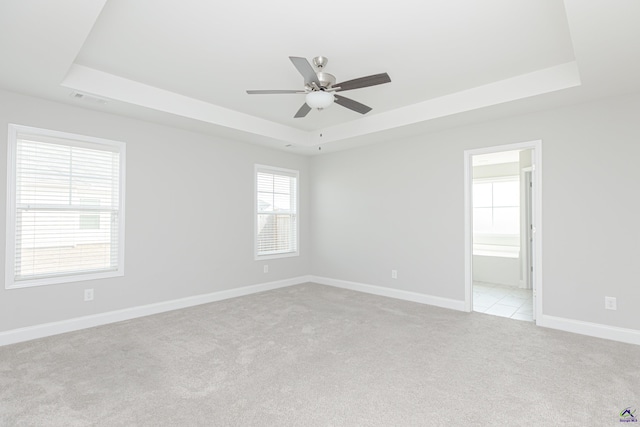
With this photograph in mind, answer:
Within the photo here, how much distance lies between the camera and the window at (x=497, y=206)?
22.5ft

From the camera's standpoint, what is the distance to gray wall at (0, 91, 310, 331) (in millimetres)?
3383

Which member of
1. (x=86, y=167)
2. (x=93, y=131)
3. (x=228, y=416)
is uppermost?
(x=93, y=131)

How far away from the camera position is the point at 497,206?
7.13 metres

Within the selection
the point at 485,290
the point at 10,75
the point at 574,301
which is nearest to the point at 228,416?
the point at 10,75

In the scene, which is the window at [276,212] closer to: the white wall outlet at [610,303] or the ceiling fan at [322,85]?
the ceiling fan at [322,85]

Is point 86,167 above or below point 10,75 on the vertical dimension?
below

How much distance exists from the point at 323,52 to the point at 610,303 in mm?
3765

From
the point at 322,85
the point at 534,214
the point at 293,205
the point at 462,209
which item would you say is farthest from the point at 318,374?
the point at 293,205

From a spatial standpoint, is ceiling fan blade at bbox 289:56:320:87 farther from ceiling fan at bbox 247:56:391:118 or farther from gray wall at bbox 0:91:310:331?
gray wall at bbox 0:91:310:331

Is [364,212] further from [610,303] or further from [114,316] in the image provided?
[114,316]

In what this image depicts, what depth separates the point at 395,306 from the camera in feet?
15.0

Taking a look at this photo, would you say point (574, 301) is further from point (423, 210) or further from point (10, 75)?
point (10, 75)

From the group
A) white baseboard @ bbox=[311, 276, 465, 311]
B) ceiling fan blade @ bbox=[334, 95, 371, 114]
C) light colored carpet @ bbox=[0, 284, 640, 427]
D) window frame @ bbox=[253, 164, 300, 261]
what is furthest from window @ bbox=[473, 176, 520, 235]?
ceiling fan blade @ bbox=[334, 95, 371, 114]

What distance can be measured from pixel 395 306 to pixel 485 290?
2.04 metres
